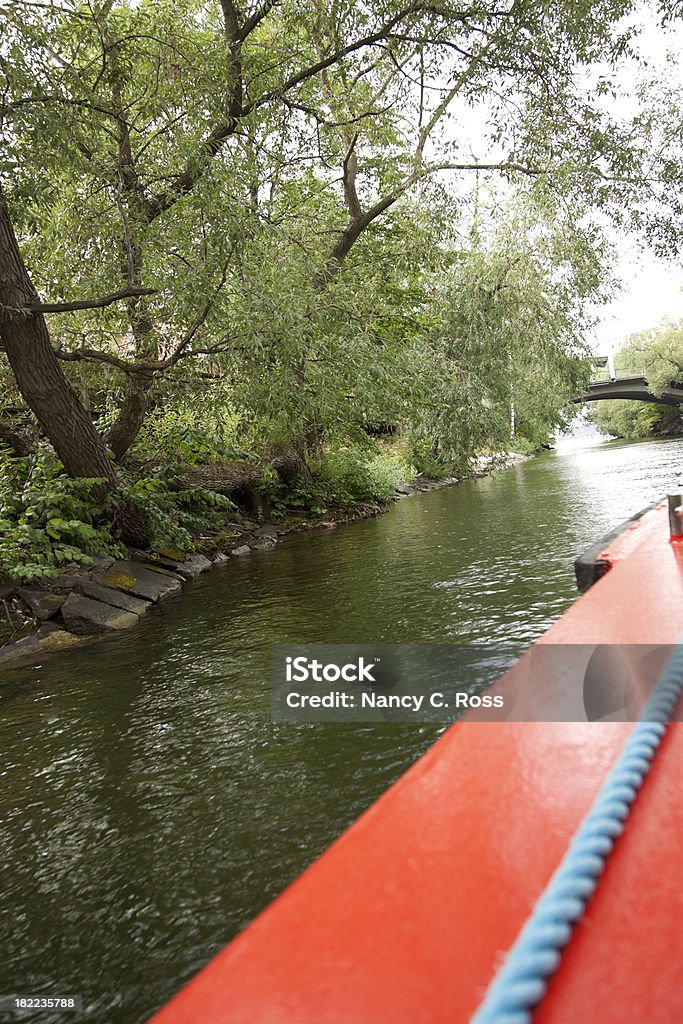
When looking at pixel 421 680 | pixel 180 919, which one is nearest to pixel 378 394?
pixel 421 680

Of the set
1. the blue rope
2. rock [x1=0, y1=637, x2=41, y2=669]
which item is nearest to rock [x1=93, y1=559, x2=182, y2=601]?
rock [x1=0, y1=637, x2=41, y2=669]

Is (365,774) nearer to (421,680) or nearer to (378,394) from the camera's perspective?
(421,680)

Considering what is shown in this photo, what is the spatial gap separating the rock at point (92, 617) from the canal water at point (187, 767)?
10.7 inches

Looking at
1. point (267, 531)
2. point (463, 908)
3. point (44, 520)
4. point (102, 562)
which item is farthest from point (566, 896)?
point (267, 531)

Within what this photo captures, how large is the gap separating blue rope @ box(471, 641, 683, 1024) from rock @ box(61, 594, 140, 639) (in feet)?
19.7

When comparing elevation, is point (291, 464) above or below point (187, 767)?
above

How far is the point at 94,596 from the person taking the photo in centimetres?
705

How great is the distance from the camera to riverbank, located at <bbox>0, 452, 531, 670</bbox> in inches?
248

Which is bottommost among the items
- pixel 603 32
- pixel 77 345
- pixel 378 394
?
pixel 378 394

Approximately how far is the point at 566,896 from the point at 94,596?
682cm

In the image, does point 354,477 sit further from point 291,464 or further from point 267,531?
point 267,531

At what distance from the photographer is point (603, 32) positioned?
27.6 ft

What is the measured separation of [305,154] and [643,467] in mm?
11592

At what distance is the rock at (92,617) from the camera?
652cm
